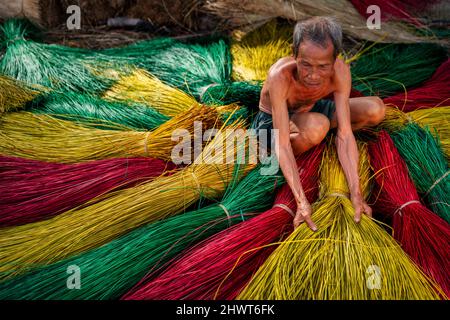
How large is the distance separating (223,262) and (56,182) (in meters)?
0.93

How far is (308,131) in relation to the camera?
2498 millimetres

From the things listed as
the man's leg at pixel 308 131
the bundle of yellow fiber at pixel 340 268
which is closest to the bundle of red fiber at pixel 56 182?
the man's leg at pixel 308 131

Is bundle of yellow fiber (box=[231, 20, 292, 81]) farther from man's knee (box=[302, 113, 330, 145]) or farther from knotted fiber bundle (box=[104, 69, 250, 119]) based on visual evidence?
man's knee (box=[302, 113, 330, 145])

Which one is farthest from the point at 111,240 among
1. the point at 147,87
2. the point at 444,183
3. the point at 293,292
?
the point at 444,183

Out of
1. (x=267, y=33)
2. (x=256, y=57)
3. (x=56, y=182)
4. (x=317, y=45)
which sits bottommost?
(x=56, y=182)

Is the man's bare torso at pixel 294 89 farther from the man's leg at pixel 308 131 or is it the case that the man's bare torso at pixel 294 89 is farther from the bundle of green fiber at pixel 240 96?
the bundle of green fiber at pixel 240 96

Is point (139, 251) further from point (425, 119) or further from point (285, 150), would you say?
point (425, 119)

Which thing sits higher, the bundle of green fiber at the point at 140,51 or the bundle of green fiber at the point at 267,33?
the bundle of green fiber at the point at 267,33

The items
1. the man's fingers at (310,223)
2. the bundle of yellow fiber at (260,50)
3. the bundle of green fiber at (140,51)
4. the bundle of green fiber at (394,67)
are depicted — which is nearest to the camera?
the man's fingers at (310,223)

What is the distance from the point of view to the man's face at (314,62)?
2.12m

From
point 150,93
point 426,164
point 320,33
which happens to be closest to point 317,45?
point 320,33

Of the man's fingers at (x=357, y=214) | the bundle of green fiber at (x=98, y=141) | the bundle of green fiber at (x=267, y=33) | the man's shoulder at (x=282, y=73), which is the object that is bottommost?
the man's fingers at (x=357, y=214)

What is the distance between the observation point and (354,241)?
199cm

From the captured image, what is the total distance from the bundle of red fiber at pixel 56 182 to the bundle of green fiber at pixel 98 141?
3.6 inches
